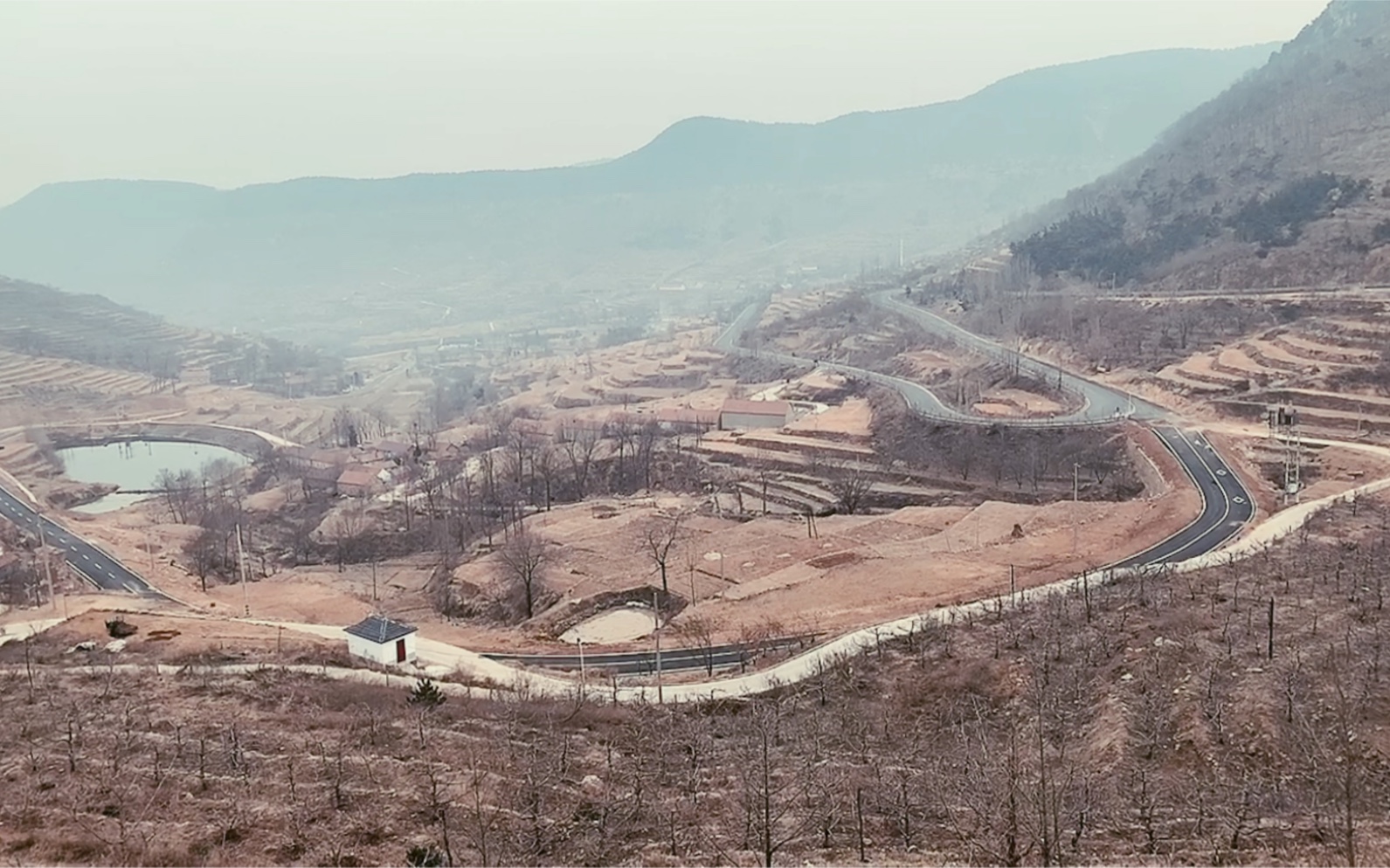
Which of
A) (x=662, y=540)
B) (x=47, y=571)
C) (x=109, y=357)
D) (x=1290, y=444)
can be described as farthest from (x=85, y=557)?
(x=109, y=357)

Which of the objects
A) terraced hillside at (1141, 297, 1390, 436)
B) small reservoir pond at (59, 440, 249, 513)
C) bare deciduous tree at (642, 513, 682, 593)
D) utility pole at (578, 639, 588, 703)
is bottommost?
small reservoir pond at (59, 440, 249, 513)

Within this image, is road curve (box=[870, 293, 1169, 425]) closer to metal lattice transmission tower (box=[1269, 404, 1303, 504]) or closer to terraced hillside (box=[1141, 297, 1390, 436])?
terraced hillside (box=[1141, 297, 1390, 436])

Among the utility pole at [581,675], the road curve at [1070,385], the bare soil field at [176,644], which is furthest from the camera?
the road curve at [1070,385]

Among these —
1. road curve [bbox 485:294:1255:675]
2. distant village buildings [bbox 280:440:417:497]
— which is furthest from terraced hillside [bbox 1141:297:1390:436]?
distant village buildings [bbox 280:440:417:497]

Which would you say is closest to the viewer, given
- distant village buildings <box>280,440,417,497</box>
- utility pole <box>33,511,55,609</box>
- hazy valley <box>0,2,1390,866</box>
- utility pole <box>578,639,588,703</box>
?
hazy valley <box>0,2,1390,866</box>

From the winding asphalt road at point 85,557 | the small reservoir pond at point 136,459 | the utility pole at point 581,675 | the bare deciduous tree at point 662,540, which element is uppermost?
the utility pole at point 581,675

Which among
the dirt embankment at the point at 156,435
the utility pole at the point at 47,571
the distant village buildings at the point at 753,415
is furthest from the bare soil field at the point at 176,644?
the dirt embankment at the point at 156,435

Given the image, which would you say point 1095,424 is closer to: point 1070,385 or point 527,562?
point 1070,385

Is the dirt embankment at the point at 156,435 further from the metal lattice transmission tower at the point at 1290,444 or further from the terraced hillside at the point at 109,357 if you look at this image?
the metal lattice transmission tower at the point at 1290,444
